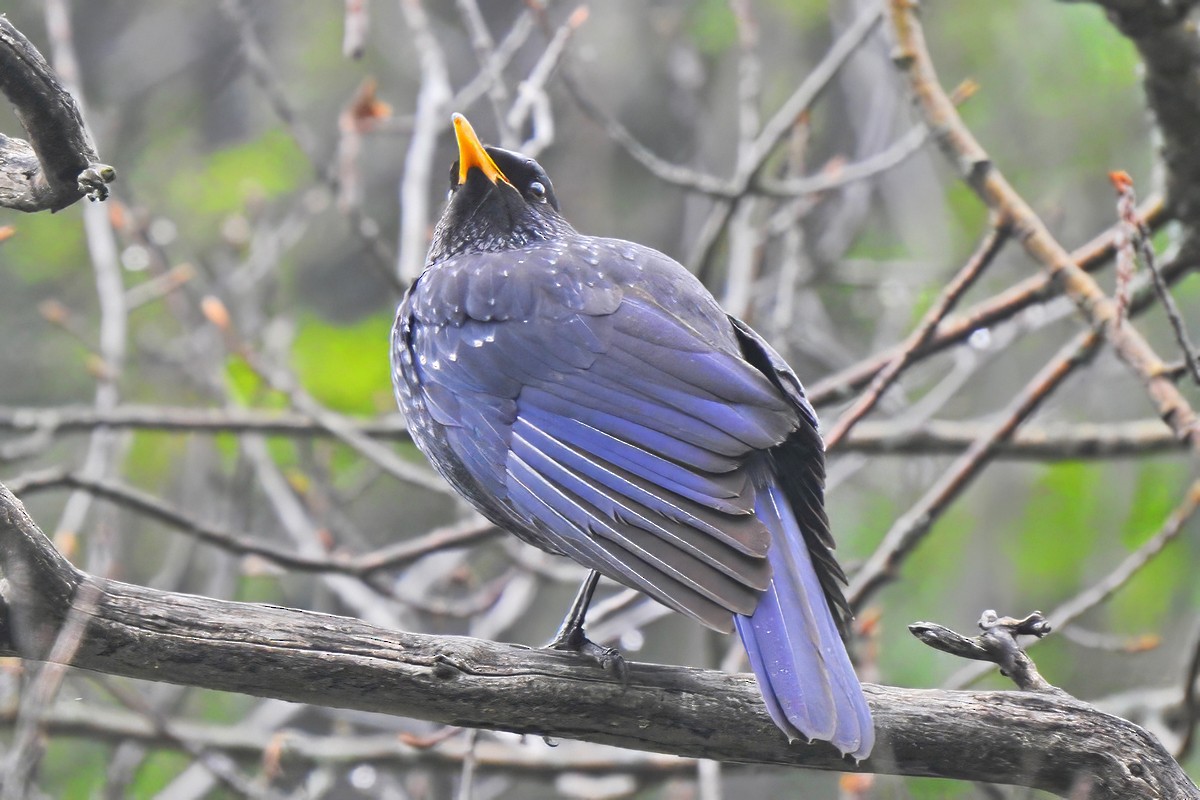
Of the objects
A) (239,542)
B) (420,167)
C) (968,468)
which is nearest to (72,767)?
(239,542)

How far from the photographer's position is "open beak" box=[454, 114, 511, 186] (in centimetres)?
341

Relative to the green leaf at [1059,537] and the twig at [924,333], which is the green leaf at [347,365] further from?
the twig at [924,333]

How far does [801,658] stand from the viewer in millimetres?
2295

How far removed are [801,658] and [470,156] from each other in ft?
6.12

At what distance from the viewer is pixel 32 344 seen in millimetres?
6879

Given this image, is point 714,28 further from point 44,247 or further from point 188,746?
point 188,746

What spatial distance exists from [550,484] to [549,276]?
0.73 metres

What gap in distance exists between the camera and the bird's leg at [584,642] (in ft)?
8.08

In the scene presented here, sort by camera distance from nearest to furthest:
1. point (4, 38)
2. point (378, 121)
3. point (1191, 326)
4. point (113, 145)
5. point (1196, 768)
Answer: point (4, 38)
point (378, 121)
point (1196, 768)
point (113, 145)
point (1191, 326)

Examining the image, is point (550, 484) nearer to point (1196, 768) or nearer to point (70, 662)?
point (70, 662)

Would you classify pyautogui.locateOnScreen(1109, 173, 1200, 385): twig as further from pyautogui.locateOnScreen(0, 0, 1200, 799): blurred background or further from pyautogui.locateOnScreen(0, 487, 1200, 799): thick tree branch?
pyautogui.locateOnScreen(0, 0, 1200, 799): blurred background

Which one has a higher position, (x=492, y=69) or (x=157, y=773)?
(x=492, y=69)

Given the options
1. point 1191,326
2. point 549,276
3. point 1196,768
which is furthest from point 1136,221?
point 1191,326

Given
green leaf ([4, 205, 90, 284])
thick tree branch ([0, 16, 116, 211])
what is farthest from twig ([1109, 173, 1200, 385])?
green leaf ([4, 205, 90, 284])
